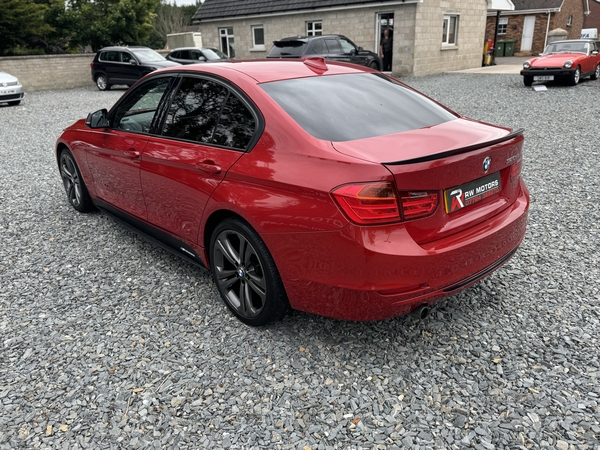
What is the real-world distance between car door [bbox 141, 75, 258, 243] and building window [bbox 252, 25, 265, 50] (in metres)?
22.0

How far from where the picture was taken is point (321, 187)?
98.5 inches

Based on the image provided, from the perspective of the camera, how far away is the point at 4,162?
27.5 ft

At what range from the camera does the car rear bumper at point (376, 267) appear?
2.44 m

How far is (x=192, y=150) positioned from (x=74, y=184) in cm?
269

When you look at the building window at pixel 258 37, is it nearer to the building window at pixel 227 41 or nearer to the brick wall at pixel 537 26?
the building window at pixel 227 41

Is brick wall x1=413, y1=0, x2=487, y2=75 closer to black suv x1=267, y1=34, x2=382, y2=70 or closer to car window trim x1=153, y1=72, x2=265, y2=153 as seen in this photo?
black suv x1=267, y1=34, x2=382, y2=70

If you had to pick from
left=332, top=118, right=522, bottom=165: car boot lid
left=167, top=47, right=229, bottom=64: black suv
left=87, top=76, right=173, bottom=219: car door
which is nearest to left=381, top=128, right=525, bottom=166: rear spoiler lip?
left=332, top=118, right=522, bottom=165: car boot lid

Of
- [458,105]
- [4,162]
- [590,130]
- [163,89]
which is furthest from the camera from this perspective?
[458,105]

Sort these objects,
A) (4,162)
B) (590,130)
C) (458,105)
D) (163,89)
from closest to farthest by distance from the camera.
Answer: (163,89) < (4,162) < (590,130) < (458,105)

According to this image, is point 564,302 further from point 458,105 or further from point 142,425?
point 458,105

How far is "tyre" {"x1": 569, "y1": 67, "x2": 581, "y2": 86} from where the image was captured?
1477cm

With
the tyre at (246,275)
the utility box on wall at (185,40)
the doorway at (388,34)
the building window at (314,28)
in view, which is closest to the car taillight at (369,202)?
the tyre at (246,275)

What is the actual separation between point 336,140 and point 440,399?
1502 mm

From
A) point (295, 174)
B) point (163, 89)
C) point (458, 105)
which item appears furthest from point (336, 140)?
point (458, 105)
